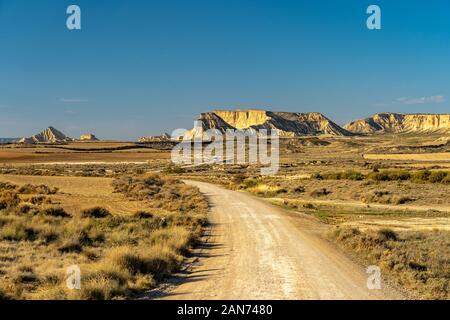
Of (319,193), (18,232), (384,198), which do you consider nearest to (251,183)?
(319,193)

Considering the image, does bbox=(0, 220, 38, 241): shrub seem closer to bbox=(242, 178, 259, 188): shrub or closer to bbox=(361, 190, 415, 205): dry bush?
bbox=(361, 190, 415, 205): dry bush

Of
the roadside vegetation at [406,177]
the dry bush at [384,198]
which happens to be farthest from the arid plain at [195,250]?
the roadside vegetation at [406,177]

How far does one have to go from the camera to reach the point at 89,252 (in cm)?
1430

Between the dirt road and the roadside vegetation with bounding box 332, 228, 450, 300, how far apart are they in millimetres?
817

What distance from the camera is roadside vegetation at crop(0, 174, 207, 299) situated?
1016 centimetres

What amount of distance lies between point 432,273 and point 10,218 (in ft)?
54.2

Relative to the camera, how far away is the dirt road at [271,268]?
1007cm

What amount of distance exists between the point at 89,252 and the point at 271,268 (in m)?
5.68

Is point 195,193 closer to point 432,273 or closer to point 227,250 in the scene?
point 227,250

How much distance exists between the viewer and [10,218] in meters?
20.0

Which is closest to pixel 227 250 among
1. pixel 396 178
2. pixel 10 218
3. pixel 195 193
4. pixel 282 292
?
pixel 282 292

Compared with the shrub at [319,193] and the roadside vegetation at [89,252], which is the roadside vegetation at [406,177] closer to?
the shrub at [319,193]

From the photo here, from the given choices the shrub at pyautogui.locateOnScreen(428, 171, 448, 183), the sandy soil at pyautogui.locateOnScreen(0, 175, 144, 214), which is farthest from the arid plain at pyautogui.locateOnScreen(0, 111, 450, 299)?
the shrub at pyautogui.locateOnScreen(428, 171, 448, 183)
